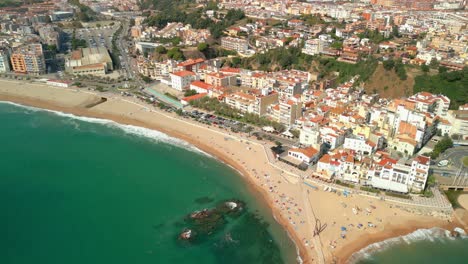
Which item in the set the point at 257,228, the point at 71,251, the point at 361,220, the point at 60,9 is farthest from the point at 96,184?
the point at 60,9

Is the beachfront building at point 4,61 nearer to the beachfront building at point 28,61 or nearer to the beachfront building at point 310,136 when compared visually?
the beachfront building at point 28,61

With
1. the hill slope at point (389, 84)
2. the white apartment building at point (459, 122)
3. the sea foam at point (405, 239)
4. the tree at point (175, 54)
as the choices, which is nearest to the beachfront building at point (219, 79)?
the tree at point (175, 54)

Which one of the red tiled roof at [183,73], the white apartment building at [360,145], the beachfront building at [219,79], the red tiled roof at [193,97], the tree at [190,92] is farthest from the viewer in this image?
the red tiled roof at [183,73]

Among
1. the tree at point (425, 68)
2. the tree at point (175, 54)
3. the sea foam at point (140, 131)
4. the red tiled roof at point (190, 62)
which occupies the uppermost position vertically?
the tree at point (425, 68)

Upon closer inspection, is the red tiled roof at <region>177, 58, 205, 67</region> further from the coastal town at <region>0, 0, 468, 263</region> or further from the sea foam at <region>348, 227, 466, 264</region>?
the sea foam at <region>348, 227, 466, 264</region>

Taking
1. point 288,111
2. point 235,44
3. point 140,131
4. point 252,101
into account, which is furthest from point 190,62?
point 288,111

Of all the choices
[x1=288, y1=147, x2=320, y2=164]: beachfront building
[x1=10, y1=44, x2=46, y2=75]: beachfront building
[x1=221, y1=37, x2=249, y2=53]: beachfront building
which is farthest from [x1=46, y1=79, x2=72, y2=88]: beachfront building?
[x1=288, y1=147, x2=320, y2=164]: beachfront building

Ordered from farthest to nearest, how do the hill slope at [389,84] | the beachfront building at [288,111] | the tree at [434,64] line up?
the tree at [434,64], the hill slope at [389,84], the beachfront building at [288,111]
